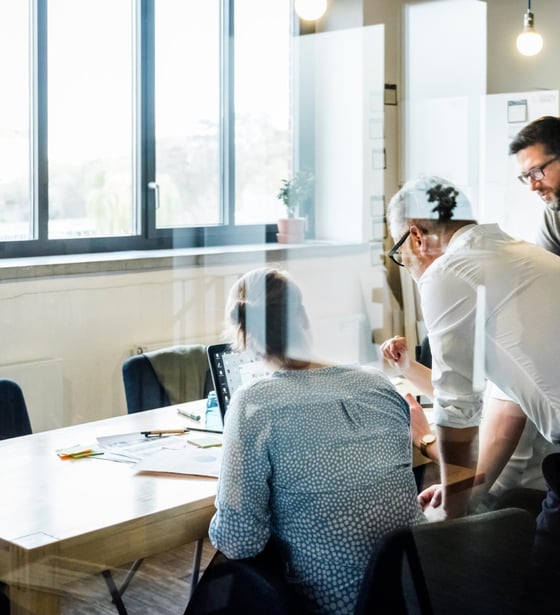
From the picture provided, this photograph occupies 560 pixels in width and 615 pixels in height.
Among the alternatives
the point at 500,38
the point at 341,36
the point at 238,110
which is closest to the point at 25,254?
the point at 238,110

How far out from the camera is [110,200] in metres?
2.65

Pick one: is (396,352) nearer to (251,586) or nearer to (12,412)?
(251,586)

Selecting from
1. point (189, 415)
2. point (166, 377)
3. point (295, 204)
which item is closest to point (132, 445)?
point (189, 415)

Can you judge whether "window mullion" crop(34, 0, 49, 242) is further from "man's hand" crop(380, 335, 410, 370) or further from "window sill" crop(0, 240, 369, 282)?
"man's hand" crop(380, 335, 410, 370)

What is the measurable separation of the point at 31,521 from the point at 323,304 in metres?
0.98

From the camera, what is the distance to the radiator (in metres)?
2.51

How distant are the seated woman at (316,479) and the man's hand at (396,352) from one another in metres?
0.38

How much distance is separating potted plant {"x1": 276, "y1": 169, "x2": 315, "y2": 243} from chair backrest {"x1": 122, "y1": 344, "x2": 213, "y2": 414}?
419mm

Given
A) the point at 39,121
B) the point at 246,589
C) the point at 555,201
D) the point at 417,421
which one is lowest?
the point at 246,589

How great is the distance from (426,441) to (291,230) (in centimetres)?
75

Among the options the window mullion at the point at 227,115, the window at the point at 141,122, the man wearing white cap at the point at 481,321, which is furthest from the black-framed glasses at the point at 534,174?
the window mullion at the point at 227,115

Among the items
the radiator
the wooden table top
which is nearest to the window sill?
the radiator

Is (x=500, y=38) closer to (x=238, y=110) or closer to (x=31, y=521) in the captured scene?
(x=238, y=110)

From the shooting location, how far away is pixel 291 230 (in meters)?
2.66
